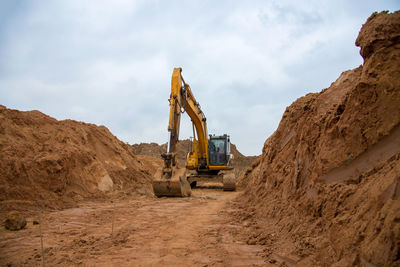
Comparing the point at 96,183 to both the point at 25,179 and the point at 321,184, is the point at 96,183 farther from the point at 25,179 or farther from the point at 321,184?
the point at 321,184

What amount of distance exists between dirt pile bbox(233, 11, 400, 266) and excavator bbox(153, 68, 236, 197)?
229 inches

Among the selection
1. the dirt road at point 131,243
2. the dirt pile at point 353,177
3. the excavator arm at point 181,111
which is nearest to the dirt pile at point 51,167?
the dirt road at point 131,243

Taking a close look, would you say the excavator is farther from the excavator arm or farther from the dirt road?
the dirt road

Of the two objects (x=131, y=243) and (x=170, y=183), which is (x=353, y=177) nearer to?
(x=131, y=243)

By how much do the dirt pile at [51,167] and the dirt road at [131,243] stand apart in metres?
2.03

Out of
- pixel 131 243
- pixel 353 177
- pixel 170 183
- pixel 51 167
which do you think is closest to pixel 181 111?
pixel 170 183

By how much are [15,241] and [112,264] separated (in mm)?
1930

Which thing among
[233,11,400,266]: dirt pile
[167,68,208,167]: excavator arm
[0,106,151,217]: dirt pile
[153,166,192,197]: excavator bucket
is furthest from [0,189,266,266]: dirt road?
[167,68,208,167]: excavator arm

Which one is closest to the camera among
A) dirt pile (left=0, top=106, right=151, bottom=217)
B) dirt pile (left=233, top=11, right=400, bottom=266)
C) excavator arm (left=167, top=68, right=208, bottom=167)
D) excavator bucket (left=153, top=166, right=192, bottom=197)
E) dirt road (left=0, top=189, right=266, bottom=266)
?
dirt pile (left=233, top=11, right=400, bottom=266)

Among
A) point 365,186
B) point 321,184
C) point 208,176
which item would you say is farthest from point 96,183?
point 365,186

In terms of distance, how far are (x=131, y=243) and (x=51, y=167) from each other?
5826mm

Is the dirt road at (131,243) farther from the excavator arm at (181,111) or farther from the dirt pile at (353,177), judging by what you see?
the excavator arm at (181,111)

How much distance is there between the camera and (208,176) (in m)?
15.8

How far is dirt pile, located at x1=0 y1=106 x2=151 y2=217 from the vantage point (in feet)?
25.4
